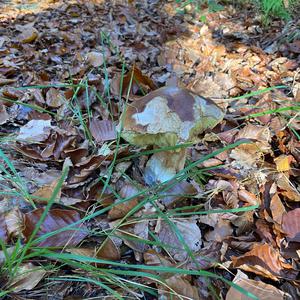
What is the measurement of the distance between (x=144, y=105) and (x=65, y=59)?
5.34ft

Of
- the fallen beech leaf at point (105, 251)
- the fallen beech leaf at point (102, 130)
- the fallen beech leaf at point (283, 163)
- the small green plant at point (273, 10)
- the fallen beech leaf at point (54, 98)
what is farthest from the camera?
the small green plant at point (273, 10)

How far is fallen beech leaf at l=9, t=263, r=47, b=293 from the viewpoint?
1.06 meters

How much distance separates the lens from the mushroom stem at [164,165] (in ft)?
5.03

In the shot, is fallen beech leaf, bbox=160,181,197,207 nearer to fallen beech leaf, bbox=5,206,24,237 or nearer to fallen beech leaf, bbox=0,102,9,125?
fallen beech leaf, bbox=5,206,24,237

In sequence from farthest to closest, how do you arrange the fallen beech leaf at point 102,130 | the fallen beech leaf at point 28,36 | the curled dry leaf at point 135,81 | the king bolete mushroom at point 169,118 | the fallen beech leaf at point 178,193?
1. the fallen beech leaf at point 28,36
2. the curled dry leaf at point 135,81
3. the fallen beech leaf at point 102,130
4. the fallen beech leaf at point 178,193
5. the king bolete mushroom at point 169,118

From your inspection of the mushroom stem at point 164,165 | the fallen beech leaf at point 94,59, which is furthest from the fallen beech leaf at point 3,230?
the fallen beech leaf at point 94,59

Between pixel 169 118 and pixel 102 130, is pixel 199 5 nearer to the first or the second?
pixel 102 130

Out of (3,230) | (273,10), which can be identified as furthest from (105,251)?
(273,10)

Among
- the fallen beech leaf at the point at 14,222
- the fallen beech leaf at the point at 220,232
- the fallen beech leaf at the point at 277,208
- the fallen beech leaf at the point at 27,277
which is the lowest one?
the fallen beech leaf at the point at 220,232

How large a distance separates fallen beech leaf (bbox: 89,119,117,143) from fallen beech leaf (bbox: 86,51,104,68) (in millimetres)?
900

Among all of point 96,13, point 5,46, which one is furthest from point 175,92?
point 96,13

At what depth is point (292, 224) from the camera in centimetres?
136

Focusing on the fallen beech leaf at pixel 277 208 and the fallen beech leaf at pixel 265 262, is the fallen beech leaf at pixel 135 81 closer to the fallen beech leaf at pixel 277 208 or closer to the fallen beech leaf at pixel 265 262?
the fallen beech leaf at pixel 277 208

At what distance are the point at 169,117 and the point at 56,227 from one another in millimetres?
625
